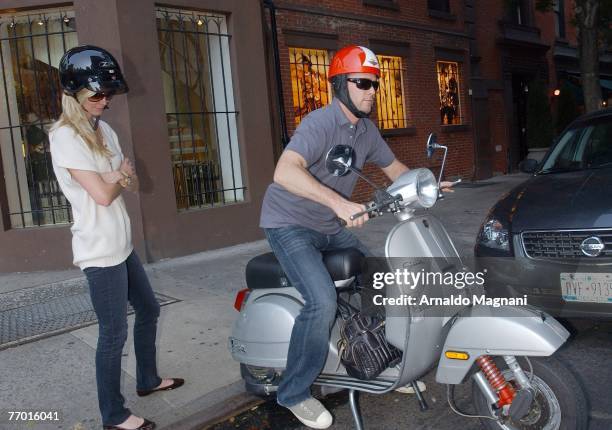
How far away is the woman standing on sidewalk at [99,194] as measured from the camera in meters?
3.24

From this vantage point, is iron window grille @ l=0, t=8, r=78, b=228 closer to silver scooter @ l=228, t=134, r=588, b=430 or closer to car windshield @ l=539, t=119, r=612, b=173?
silver scooter @ l=228, t=134, r=588, b=430

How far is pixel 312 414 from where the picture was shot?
3434 mm

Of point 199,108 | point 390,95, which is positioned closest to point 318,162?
point 199,108

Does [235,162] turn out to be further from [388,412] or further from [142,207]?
[388,412]

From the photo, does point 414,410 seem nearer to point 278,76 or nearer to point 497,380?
point 497,380

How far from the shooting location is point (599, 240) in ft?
13.5

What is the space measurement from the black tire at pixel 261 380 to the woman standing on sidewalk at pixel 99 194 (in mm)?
645

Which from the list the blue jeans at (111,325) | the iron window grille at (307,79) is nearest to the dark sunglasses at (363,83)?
the blue jeans at (111,325)

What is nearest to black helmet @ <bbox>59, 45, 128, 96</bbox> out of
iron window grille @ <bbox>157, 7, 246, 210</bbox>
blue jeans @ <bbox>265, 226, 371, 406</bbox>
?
blue jeans @ <bbox>265, 226, 371, 406</bbox>

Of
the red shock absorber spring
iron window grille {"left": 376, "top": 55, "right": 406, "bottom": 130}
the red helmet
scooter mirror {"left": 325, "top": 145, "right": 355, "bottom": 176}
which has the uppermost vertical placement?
iron window grille {"left": 376, "top": 55, "right": 406, "bottom": 130}

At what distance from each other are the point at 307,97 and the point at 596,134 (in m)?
6.07

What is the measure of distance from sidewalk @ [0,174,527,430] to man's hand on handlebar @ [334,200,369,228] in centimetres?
85

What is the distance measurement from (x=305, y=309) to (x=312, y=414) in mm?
604

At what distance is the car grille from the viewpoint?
410cm
